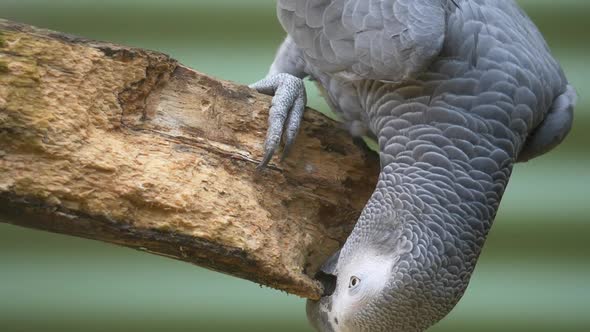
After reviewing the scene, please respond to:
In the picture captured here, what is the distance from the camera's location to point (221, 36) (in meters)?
2.79

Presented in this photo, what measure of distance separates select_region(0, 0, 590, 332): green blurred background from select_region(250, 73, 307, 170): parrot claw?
879mm

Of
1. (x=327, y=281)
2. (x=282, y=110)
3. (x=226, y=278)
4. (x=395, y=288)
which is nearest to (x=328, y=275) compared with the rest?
(x=327, y=281)

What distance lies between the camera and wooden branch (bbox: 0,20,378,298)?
4.72 feet

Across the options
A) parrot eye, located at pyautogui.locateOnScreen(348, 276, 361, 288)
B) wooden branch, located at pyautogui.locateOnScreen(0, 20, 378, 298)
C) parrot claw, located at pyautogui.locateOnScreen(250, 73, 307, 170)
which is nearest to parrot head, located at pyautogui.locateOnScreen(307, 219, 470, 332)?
parrot eye, located at pyautogui.locateOnScreen(348, 276, 361, 288)

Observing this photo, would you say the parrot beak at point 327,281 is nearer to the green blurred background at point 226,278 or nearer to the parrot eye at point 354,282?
the parrot eye at point 354,282

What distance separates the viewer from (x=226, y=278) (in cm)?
287

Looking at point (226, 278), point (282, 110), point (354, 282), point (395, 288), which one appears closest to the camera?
point (395, 288)

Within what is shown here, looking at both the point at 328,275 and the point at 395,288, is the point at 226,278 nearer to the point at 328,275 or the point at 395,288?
the point at 328,275

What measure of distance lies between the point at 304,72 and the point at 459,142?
0.65m

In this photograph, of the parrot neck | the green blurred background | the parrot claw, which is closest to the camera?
the parrot neck

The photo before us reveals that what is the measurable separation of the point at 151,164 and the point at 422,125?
2.32 ft

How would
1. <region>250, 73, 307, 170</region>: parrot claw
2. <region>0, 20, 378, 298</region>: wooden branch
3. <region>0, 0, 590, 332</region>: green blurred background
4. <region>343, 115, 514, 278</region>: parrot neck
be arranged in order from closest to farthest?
<region>0, 20, 378, 298</region>: wooden branch < <region>343, 115, 514, 278</region>: parrot neck < <region>250, 73, 307, 170</region>: parrot claw < <region>0, 0, 590, 332</region>: green blurred background

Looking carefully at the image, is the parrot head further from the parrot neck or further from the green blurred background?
the green blurred background

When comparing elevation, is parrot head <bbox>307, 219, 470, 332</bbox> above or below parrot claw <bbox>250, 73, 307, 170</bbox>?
below
